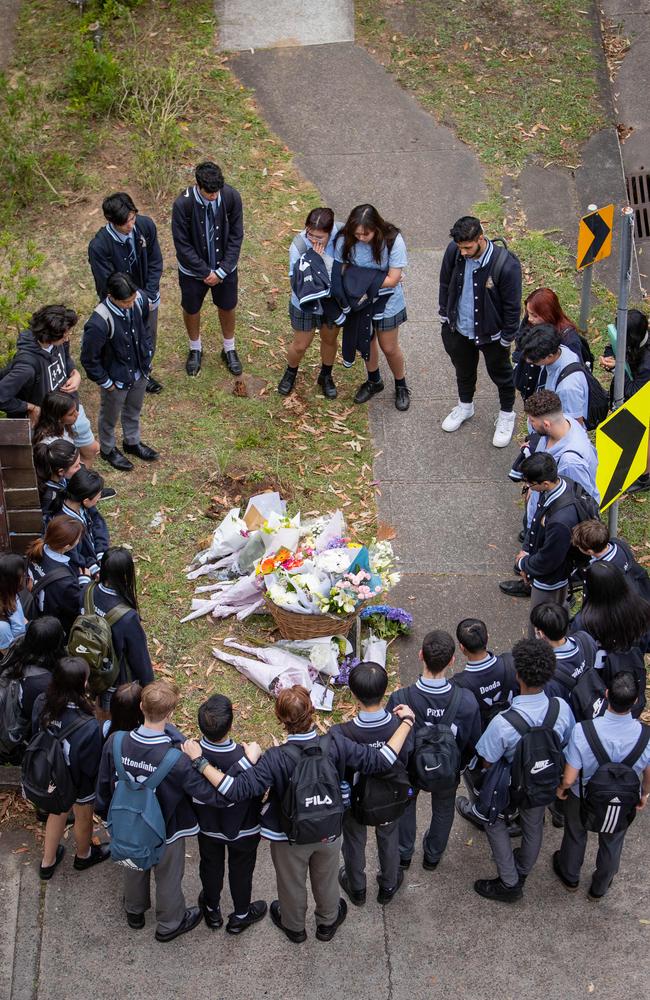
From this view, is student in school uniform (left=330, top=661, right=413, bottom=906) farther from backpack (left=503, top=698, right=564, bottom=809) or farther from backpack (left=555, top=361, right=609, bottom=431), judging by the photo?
backpack (left=555, top=361, right=609, bottom=431)

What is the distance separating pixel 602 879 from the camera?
6.28 metres

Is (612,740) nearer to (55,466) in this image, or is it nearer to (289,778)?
(289,778)

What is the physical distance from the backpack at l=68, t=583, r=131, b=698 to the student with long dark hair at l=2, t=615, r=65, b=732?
0.10m

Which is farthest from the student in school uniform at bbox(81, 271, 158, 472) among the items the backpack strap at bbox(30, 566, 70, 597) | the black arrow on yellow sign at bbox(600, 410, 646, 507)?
the black arrow on yellow sign at bbox(600, 410, 646, 507)

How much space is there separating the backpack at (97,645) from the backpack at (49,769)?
1.67ft

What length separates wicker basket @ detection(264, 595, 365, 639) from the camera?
7602 millimetres

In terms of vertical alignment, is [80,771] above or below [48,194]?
below

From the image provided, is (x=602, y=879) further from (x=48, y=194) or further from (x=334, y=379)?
(x=48, y=194)

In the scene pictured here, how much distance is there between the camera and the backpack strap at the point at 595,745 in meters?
5.80

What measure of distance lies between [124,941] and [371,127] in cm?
986

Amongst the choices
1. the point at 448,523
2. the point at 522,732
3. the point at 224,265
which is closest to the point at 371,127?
the point at 224,265

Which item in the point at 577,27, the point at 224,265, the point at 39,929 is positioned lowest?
the point at 39,929

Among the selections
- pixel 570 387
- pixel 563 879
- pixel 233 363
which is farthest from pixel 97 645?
pixel 233 363

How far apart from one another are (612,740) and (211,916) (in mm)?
2482
